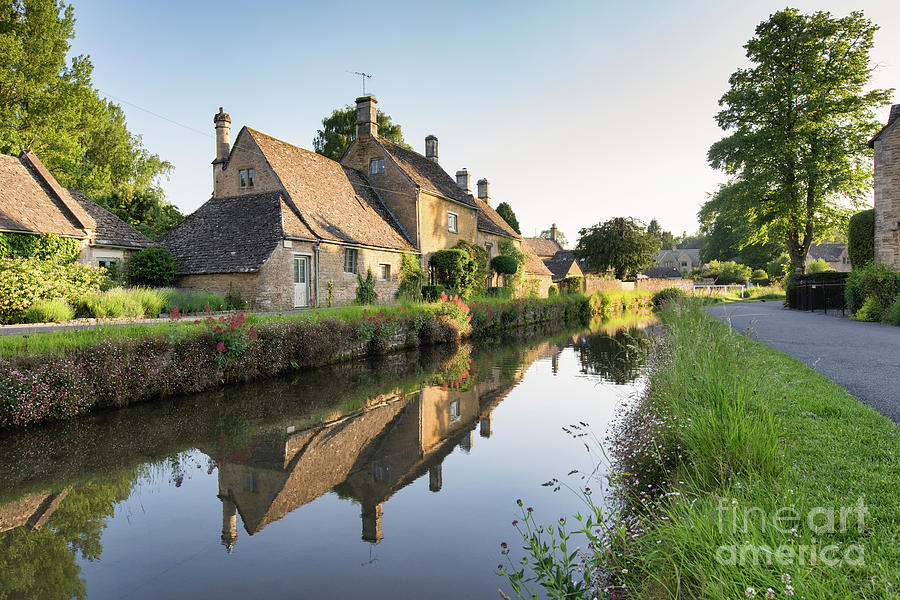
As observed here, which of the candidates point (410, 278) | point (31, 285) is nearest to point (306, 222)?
point (410, 278)

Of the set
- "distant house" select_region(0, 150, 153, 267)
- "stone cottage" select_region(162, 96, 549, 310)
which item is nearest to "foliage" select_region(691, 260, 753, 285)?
"stone cottage" select_region(162, 96, 549, 310)

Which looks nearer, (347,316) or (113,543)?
(113,543)

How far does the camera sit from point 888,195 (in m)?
19.4

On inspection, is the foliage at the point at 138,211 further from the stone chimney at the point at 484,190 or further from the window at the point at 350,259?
the stone chimney at the point at 484,190

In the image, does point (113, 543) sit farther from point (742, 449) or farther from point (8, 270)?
point (8, 270)

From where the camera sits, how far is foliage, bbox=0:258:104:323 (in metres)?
12.6

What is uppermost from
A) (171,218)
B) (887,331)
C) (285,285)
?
(171,218)

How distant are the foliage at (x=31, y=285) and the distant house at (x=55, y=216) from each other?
328cm

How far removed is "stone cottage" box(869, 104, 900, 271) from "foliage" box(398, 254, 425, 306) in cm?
2039

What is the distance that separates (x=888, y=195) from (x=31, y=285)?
30.7 m

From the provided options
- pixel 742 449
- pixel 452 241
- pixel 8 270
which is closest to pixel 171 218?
pixel 452 241

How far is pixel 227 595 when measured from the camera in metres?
3.61

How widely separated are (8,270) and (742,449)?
17.3 metres

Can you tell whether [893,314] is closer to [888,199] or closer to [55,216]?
[888,199]
